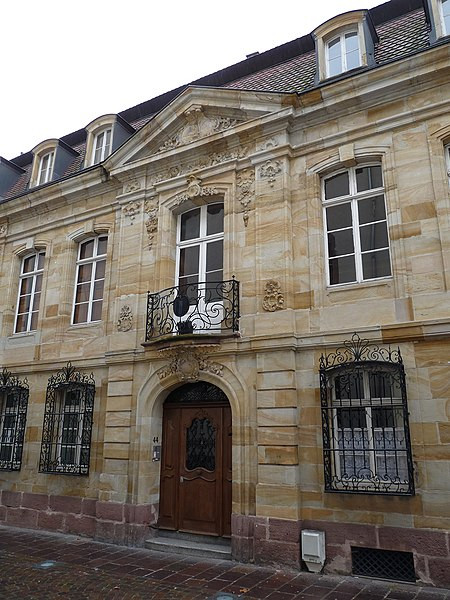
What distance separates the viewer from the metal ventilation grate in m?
6.16

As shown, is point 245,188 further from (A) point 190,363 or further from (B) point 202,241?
(A) point 190,363

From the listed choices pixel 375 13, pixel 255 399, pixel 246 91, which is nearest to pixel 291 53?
pixel 375 13

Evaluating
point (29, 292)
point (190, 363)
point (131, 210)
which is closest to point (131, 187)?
point (131, 210)

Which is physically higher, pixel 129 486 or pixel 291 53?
pixel 291 53

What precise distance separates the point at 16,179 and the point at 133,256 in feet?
21.4

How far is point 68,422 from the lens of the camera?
32.4ft

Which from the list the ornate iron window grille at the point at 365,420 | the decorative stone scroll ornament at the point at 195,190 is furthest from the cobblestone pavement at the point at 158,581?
the decorative stone scroll ornament at the point at 195,190

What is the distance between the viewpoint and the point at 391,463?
6594mm

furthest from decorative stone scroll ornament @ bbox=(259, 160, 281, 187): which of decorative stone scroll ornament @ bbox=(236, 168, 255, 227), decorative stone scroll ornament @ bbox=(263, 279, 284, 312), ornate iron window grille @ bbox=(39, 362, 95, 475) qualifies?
ornate iron window grille @ bbox=(39, 362, 95, 475)

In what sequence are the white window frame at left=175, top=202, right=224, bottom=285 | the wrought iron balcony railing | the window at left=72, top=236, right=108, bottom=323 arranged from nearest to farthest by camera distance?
the wrought iron balcony railing, the white window frame at left=175, top=202, right=224, bottom=285, the window at left=72, top=236, right=108, bottom=323

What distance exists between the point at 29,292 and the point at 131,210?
3.60 metres

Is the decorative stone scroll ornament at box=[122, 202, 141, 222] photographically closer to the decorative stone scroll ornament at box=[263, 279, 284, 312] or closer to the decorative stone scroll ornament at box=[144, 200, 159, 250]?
the decorative stone scroll ornament at box=[144, 200, 159, 250]

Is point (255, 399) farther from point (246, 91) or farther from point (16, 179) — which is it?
point (16, 179)

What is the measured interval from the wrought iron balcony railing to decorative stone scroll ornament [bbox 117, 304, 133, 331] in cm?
44
